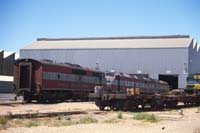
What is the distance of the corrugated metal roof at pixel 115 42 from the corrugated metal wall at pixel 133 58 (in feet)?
4.41

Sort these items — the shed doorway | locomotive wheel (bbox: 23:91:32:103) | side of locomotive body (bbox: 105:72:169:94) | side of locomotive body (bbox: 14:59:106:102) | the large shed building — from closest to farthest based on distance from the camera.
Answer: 1. side of locomotive body (bbox: 105:72:169:94)
2. side of locomotive body (bbox: 14:59:106:102)
3. locomotive wheel (bbox: 23:91:32:103)
4. the large shed building
5. the shed doorway

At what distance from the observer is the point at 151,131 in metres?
16.6

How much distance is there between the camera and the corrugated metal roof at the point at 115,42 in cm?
7388

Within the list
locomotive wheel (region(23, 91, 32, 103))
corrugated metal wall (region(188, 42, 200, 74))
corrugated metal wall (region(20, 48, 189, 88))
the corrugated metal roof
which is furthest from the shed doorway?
locomotive wheel (region(23, 91, 32, 103))

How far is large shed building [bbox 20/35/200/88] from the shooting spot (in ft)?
230

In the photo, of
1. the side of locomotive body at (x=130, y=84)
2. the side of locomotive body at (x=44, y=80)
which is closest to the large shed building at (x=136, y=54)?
the side of locomotive body at (x=130, y=84)

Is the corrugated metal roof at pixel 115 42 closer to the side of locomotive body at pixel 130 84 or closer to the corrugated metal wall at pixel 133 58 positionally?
the corrugated metal wall at pixel 133 58

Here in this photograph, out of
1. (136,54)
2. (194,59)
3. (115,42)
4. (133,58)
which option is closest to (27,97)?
(133,58)

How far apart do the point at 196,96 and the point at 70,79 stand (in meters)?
13.3

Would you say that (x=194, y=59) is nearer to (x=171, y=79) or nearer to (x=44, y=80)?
(x=171, y=79)

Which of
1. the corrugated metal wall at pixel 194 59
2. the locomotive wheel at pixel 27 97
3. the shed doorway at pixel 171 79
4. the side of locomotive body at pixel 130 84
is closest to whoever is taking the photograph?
the side of locomotive body at pixel 130 84

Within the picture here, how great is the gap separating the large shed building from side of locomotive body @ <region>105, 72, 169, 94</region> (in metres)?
11.6

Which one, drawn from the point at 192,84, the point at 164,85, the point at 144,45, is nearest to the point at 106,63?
the point at 144,45

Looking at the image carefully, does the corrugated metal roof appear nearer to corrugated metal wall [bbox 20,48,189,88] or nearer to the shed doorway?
corrugated metal wall [bbox 20,48,189,88]
